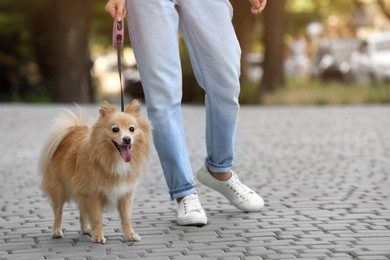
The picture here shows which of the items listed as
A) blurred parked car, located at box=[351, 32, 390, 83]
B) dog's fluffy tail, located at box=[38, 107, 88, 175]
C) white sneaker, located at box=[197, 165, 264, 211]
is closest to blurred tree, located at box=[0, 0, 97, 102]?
blurred parked car, located at box=[351, 32, 390, 83]

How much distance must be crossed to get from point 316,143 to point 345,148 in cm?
86

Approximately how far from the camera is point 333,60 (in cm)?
4381

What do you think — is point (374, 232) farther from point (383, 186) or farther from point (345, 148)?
point (345, 148)

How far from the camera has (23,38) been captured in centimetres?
3209

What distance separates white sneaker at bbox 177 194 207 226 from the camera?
578 cm

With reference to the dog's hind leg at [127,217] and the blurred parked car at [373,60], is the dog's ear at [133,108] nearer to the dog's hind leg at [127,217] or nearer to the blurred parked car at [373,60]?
the dog's hind leg at [127,217]

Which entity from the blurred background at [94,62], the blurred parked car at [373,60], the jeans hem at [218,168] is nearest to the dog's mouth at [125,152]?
the jeans hem at [218,168]

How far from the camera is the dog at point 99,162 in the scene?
5.13 metres

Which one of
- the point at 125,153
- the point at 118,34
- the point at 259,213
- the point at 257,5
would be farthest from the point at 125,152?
the point at 257,5

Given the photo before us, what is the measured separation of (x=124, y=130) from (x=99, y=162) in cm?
26

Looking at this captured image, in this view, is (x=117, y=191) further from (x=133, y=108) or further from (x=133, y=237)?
(x=133, y=108)

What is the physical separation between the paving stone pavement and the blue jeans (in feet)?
1.47

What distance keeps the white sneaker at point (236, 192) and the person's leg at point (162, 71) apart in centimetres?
44

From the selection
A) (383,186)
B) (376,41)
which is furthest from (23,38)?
(383,186)
